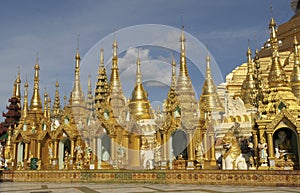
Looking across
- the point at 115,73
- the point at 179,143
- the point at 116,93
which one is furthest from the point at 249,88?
the point at 115,73

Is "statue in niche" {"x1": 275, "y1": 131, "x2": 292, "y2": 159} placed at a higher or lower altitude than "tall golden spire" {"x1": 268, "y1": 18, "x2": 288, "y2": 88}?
lower

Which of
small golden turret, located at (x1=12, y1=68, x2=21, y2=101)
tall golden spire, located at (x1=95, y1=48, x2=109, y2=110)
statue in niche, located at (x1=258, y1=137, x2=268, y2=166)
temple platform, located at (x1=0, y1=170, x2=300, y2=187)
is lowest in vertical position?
temple platform, located at (x1=0, y1=170, x2=300, y2=187)

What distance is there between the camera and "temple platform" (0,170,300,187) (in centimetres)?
1361

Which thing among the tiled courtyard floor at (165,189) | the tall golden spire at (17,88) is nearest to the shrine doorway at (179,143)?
the tiled courtyard floor at (165,189)

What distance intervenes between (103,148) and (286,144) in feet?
38.5

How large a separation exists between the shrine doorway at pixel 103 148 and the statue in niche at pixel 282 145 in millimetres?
10719

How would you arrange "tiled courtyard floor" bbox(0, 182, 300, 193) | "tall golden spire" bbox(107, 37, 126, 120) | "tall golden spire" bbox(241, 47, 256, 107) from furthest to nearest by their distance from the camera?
"tall golden spire" bbox(241, 47, 256, 107) → "tall golden spire" bbox(107, 37, 126, 120) → "tiled courtyard floor" bbox(0, 182, 300, 193)

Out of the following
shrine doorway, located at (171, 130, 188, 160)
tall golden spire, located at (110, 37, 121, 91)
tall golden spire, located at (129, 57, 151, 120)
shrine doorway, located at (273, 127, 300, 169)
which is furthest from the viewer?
tall golden spire, located at (129, 57, 151, 120)

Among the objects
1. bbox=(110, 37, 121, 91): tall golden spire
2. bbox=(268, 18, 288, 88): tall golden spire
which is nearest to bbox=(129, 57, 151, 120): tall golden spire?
bbox=(110, 37, 121, 91): tall golden spire

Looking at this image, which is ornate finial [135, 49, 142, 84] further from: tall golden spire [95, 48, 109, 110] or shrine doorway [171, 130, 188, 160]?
shrine doorway [171, 130, 188, 160]

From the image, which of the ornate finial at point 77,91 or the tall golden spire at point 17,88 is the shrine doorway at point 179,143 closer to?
the ornate finial at point 77,91

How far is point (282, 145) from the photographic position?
17.4 m

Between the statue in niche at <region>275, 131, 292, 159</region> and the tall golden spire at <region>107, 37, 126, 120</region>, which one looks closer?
the statue in niche at <region>275, 131, 292, 159</region>

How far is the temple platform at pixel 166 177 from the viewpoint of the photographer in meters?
13.6
